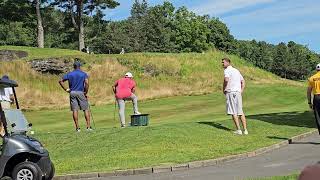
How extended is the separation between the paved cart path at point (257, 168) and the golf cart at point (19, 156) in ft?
4.52

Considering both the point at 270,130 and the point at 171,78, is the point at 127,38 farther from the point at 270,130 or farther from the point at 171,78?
the point at 270,130

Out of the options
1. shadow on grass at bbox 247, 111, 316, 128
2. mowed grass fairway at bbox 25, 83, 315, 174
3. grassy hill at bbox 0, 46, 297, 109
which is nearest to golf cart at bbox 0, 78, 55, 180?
mowed grass fairway at bbox 25, 83, 315, 174

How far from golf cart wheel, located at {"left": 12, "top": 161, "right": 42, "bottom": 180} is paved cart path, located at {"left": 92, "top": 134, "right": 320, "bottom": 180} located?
154 centimetres

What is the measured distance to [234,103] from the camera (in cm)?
1529

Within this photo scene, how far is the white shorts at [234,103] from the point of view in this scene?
15266 mm

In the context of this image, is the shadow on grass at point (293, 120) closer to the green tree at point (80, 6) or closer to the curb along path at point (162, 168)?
the curb along path at point (162, 168)

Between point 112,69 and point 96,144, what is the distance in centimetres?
2721

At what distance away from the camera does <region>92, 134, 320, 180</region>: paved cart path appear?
32.7 feet

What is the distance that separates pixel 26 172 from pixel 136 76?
32.1 m

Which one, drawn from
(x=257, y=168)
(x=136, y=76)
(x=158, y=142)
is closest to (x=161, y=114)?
(x=158, y=142)

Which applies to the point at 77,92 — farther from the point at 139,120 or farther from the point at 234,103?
the point at 234,103

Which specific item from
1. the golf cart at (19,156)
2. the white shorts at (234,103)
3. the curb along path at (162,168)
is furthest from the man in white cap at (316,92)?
the golf cart at (19,156)

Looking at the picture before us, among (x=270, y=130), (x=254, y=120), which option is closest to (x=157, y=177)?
(x=270, y=130)

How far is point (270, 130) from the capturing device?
16328 mm
